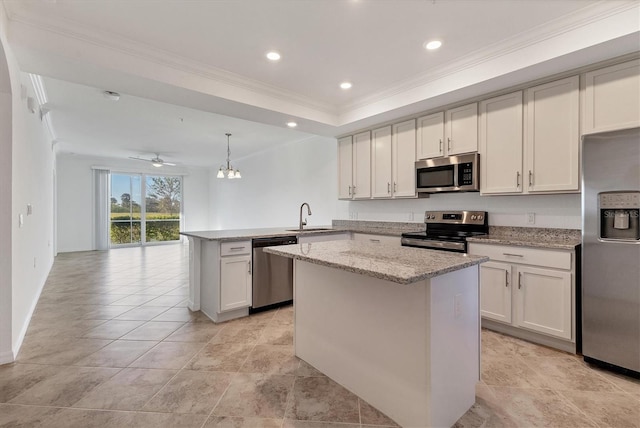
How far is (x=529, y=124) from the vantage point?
2.79 meters

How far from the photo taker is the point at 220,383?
6.72 feet

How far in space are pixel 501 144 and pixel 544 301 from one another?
1513 millimetres

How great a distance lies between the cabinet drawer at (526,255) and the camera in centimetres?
243

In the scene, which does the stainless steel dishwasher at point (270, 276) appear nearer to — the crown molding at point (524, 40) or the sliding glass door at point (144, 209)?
the crown molding at point (524, 40)

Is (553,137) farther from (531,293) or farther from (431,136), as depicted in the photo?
(531,293)

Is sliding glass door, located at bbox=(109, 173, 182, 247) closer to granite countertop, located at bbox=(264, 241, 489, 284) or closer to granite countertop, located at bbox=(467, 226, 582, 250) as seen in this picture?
granite countertop, located at bbox=(264, 241, 489, 284)

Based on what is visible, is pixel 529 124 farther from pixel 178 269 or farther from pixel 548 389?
pixel 178 269

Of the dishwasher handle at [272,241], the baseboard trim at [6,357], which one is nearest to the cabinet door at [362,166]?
the dishwasher handle at [272,241]

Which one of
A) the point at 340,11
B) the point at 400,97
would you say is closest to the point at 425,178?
the point at 400,97

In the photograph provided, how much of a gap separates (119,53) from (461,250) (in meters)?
3.58

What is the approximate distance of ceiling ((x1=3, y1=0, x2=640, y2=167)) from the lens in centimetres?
210

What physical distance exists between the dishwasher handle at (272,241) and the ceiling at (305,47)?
150cm

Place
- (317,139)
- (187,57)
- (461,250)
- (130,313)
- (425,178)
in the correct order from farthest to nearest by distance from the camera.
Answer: (317,139)
(425,178)
(130,313)
(461,250)
(187,57)

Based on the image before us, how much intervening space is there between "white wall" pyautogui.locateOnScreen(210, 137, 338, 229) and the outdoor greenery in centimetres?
159
